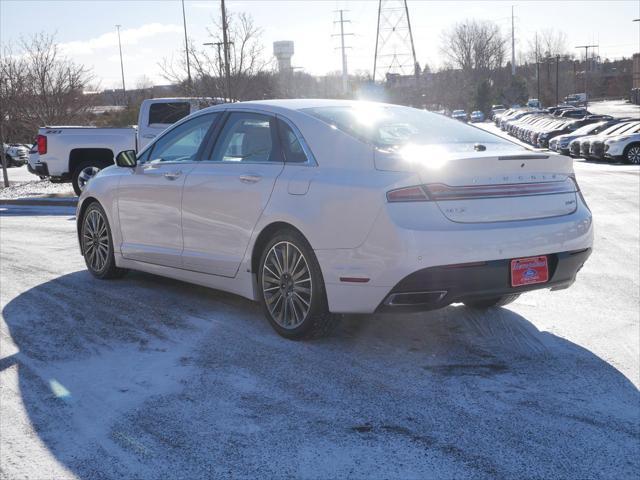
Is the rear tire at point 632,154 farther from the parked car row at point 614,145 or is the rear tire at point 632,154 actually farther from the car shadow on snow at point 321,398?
the car shadow on snow at point 321,398

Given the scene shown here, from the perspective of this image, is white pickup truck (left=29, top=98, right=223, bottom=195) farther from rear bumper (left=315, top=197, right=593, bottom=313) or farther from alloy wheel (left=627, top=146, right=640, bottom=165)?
alloy wheel (left=627, top=146, right=640, bottom=165)

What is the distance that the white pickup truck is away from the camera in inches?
666

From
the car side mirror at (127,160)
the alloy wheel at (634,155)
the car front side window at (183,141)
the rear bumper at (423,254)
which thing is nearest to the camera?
the rear bumper at (423,254)

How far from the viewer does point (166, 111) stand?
17156 mm

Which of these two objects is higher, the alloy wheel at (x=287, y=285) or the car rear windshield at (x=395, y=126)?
the car rear windshield at (x=395, y=126)

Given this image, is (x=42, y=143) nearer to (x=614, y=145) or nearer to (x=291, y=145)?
(x=291, y=145)

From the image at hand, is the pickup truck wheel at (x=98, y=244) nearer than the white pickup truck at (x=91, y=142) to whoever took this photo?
Yes

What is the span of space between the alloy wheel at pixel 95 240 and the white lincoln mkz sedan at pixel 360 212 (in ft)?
4.05

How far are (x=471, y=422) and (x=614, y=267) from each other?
4.68 meters

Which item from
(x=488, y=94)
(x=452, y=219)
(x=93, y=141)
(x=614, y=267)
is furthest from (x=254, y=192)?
(x=488, y=94)

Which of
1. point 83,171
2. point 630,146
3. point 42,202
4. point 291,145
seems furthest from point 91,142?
point 630,146

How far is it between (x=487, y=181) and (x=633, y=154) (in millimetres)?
25609

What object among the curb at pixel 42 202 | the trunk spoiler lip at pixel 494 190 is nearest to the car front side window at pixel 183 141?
the trunk spoiler lip at pixel 494 190

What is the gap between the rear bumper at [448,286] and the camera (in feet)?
15.6
